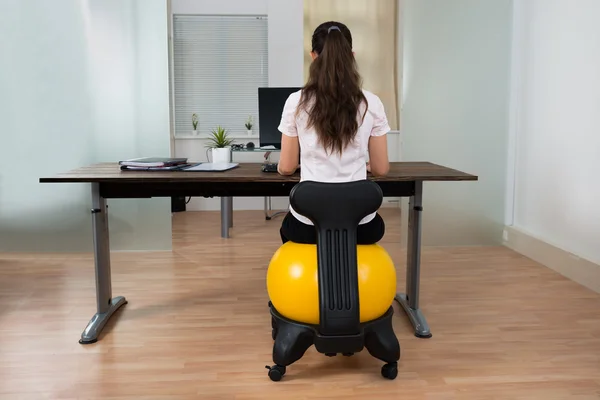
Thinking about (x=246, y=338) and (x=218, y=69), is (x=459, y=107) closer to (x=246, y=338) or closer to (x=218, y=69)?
(x=246, y=338)

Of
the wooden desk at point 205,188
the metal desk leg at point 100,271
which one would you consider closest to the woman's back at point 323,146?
the wooden desk at point 205,188

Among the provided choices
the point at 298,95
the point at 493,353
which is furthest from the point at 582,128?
the point at 298,95

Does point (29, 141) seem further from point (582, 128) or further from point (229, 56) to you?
point (582, 128)

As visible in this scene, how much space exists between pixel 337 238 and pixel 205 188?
77 centimetres

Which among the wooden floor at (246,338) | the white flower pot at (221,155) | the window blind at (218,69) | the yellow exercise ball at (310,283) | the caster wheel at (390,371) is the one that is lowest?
the wooden floor at (246,338)

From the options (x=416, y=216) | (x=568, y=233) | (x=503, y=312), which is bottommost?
(x=503, y=312)

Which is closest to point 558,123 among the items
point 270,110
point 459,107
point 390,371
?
point 459,107

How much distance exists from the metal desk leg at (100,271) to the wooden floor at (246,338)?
67mm

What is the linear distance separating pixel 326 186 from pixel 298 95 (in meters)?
0.37

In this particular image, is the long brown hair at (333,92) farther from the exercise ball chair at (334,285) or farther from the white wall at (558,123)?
the white wall at (558,123)

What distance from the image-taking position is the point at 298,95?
6.98 ft

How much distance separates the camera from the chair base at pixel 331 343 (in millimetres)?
2088

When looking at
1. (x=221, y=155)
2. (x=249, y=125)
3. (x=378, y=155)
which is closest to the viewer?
(x=378, y=155)

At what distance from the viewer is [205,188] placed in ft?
8.46
